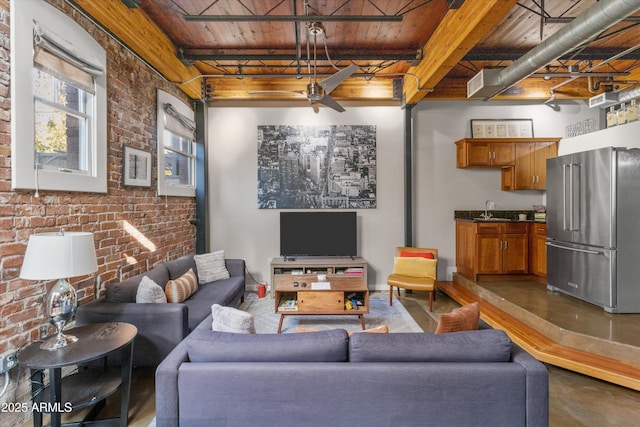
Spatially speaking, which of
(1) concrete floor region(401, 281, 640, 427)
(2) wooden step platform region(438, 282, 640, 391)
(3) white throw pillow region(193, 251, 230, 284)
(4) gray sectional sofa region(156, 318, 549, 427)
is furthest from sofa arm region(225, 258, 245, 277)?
(2) wooden step platform region(438, 282, 640, 391)

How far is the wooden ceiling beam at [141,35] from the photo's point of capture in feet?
9.35

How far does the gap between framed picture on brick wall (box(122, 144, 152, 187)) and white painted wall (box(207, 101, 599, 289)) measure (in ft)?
5.44

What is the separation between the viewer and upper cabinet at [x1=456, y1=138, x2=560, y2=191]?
514 centimetres

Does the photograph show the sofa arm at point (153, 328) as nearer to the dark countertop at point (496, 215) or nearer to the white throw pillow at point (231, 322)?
the white throw pillow at point (231, 322)

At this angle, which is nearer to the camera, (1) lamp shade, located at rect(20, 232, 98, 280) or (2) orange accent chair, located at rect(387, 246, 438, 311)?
(1) lamp shade, located at rect(20, 232, 98, 280)

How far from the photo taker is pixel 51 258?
6.17 ft

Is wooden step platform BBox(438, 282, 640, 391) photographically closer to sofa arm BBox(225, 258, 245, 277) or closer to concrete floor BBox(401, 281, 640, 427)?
concrete floor BBox(401, 281, 640, 427)

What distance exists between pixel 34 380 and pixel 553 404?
3.57 metres

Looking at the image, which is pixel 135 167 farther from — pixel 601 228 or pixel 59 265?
pixel 601 228

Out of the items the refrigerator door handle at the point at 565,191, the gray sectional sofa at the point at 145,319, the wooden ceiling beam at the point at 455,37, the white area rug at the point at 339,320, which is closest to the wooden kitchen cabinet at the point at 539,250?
the refrigerator door handle at the point at 565,191

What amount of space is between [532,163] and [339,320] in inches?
162

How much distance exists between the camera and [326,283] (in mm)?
3762

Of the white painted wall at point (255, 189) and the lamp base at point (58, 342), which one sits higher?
the white painted wall at point (255, 189)

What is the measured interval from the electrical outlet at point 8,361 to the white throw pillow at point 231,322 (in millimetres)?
1267
